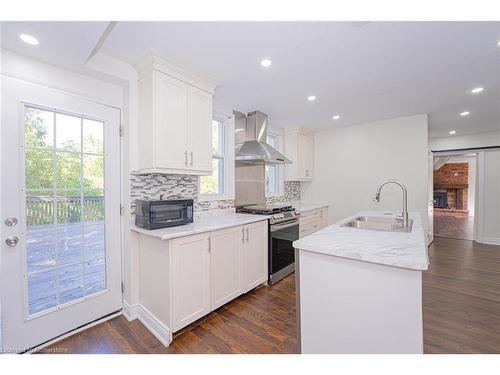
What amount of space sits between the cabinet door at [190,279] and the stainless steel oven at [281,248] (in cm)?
98

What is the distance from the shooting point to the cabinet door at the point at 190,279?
1.74 metres

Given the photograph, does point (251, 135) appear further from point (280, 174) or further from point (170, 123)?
point (170, 123)

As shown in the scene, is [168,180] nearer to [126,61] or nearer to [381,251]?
[126,61]

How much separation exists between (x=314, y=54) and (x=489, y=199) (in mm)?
5541

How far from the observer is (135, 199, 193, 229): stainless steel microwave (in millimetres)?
1862

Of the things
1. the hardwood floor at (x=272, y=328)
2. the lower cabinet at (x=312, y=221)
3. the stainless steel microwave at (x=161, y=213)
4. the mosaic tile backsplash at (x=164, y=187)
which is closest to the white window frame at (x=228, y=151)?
the mosaic tile backsplash at (x=164, y=187)

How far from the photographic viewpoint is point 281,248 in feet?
9.52

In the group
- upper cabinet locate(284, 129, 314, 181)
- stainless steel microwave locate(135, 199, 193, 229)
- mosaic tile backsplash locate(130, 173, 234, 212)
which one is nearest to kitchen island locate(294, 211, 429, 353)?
stainless steel microwave locate(135, 199, 193, 229)

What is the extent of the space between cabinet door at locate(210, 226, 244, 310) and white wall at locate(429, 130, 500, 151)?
5.64 metres

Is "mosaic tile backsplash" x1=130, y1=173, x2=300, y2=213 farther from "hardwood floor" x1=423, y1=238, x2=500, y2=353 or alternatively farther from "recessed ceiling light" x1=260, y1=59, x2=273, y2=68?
"hardwood floor" x1=423, y1=238, x2=500, y2=353

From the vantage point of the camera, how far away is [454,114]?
3.51 meters

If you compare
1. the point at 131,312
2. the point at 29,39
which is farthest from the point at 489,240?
the point at 29,39

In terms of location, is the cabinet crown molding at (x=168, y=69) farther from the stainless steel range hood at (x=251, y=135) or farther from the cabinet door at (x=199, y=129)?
the stainless steel range hood at (x=251, y=135)
